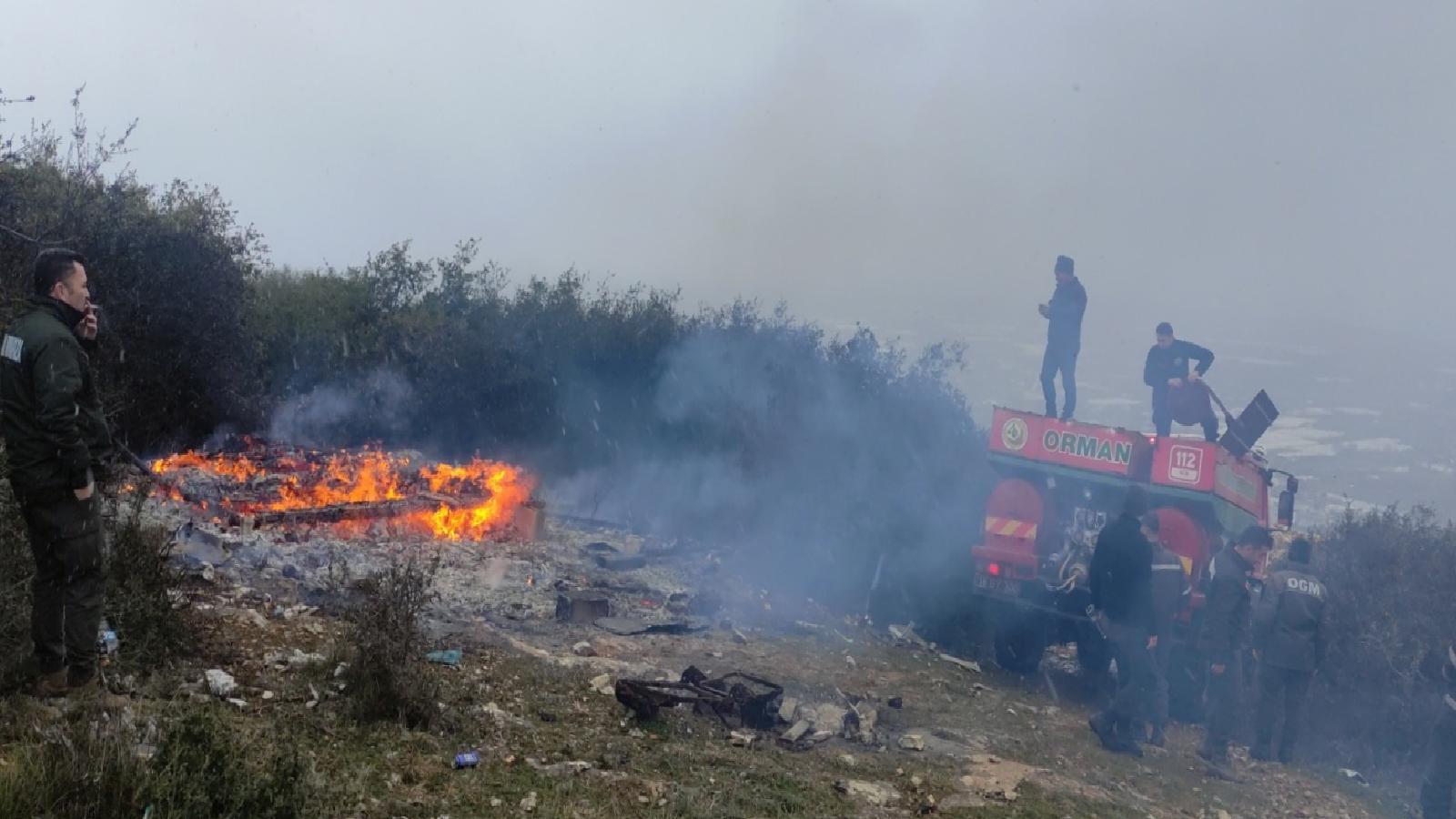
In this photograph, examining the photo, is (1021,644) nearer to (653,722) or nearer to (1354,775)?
(1354,775)

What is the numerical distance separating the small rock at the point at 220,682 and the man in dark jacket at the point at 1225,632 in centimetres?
802

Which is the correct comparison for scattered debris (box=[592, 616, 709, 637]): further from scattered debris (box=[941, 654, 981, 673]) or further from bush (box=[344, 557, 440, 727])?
bush (box=[344, 557, 440, 727])

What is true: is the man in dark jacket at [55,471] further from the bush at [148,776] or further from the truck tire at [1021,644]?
the truck tire at [1021,644]

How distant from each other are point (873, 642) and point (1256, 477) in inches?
189

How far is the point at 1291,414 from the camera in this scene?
107 feet

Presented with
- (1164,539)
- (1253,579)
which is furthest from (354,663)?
(1253,579)

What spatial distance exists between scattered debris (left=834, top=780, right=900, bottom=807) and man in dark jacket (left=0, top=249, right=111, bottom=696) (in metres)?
4.11

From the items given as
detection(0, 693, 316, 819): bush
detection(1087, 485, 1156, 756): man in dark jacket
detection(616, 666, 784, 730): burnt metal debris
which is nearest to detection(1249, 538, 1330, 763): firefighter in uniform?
detection(1087, 485, 1156, 756): man in dark jacket

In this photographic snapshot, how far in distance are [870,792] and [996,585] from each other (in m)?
4.87

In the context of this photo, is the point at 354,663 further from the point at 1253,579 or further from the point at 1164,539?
the point at 1253,579

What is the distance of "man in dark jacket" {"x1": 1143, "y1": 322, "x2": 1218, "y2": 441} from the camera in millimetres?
10938

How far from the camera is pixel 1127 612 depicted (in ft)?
26.8

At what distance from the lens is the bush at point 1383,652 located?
9.55 metres

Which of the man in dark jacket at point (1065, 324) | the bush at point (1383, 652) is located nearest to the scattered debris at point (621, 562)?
the man in dark jacket at point (1065, 324)
